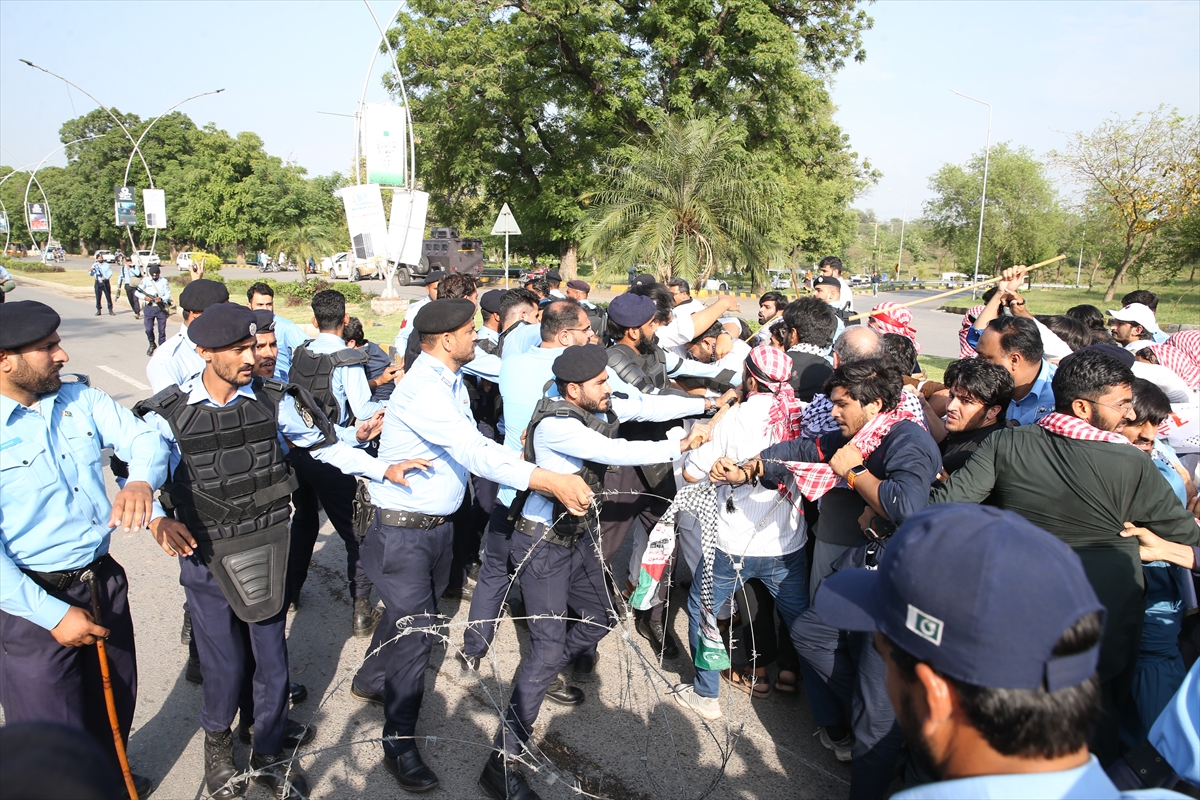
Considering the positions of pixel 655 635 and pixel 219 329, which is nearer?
pixel 219 329

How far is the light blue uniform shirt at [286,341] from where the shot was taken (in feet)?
18.0

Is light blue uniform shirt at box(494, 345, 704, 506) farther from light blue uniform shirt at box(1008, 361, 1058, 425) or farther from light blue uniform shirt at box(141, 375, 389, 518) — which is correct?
light blue uniform shirt at box(1008, 361, 1058, 425)

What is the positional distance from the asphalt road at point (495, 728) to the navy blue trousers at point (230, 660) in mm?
275

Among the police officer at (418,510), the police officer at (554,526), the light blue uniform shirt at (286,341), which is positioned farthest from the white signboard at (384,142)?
the police officer at (554,526)

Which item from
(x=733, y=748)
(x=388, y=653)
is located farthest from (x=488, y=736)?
(x=733, y=748)

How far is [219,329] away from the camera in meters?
3.12

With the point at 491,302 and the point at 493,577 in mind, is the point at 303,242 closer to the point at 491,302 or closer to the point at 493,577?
the point at 491,302

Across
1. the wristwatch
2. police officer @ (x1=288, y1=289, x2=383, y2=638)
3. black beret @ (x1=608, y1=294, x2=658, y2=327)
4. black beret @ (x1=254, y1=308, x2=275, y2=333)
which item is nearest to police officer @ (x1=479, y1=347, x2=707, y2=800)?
the wristwatch

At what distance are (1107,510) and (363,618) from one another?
4013 mm

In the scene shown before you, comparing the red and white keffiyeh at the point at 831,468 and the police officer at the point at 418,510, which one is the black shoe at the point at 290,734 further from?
the red and white keffiyeh at the point at 831,468

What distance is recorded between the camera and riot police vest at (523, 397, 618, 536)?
127 inches

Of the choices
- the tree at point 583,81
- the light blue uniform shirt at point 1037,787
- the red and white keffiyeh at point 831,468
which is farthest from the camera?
the tree at point 583,81

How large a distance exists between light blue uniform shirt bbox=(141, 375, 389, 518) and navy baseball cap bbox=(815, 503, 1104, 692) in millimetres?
2606

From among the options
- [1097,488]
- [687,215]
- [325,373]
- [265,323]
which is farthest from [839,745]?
[687,215]
